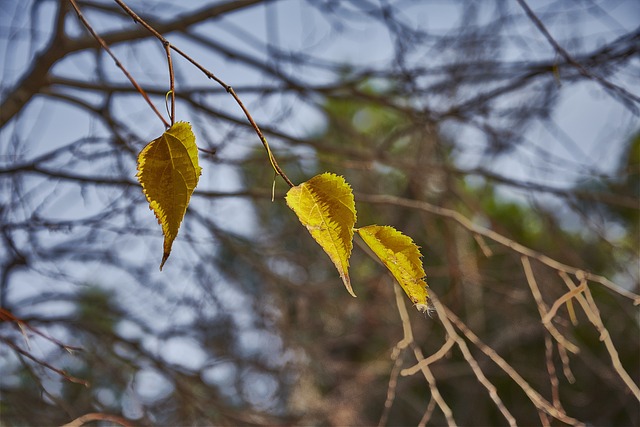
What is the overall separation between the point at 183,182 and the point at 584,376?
397 centimetres

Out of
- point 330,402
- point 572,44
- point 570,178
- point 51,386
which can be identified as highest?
point 572,44

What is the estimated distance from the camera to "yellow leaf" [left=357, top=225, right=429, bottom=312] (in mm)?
578

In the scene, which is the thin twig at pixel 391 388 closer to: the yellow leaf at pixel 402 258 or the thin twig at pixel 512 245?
the thin twig at pixel 512 245

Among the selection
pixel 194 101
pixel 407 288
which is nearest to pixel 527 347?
pixel 194 101

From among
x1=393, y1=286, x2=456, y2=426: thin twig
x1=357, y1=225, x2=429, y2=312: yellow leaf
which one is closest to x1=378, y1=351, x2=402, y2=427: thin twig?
x1=393, y1=286, x2=456, y2=426: thin twig

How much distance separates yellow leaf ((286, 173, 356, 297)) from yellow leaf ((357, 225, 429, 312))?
0.11 ft

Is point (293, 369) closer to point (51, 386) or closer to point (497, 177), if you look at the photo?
point (51, 386)

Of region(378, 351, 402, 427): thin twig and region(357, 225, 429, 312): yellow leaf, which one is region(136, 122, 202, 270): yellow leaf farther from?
region(378, 351, 402, 427): thin twig

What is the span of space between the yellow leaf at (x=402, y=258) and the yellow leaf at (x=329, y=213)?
3 centimetres

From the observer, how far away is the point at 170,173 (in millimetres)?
556

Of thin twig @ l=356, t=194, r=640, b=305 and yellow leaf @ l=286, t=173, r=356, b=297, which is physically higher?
thin twig @ l=356, t=194, r=640, b=305

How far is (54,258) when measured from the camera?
2121 mm

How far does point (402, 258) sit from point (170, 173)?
206 mm

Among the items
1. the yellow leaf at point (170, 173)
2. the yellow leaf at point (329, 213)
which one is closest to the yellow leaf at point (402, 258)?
the yellow leaf at point (329, 213)
